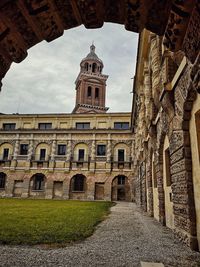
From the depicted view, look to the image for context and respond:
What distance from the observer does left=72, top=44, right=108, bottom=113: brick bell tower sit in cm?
4652

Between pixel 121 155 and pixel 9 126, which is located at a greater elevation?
pixel 9 126

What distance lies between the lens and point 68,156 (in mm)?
32344

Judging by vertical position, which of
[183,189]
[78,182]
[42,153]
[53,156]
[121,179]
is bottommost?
[183,189]

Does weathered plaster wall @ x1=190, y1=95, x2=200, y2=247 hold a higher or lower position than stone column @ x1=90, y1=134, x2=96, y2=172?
lower

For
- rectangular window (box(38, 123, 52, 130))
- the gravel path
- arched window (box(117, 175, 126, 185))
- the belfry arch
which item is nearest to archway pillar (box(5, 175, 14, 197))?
rectangular window (box(38, 123, 52, 130))

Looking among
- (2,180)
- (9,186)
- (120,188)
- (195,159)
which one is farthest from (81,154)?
(195,159)

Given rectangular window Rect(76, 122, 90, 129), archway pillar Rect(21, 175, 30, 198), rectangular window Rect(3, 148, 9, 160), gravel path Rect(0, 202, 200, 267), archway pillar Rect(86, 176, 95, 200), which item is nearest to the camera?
gravel path Rect(0, 202, 200, 267)

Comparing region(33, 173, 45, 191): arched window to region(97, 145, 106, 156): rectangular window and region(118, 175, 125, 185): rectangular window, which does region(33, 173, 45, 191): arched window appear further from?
region(118, 175, 125, 185): rectangular window

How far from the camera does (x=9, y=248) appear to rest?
15.5ft

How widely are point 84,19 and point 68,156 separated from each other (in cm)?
3000

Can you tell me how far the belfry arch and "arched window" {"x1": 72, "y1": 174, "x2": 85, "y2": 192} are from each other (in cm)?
3022

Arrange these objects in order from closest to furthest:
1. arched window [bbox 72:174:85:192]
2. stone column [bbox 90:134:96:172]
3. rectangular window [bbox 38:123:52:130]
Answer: stone column [bbox 90:134:96:172], arched window [bbox 72:174:85:192], rectangular window [bbox 38:123:52:130]

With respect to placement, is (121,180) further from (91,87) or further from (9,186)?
(91,87)

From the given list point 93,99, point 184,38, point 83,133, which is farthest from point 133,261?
point 93,99
